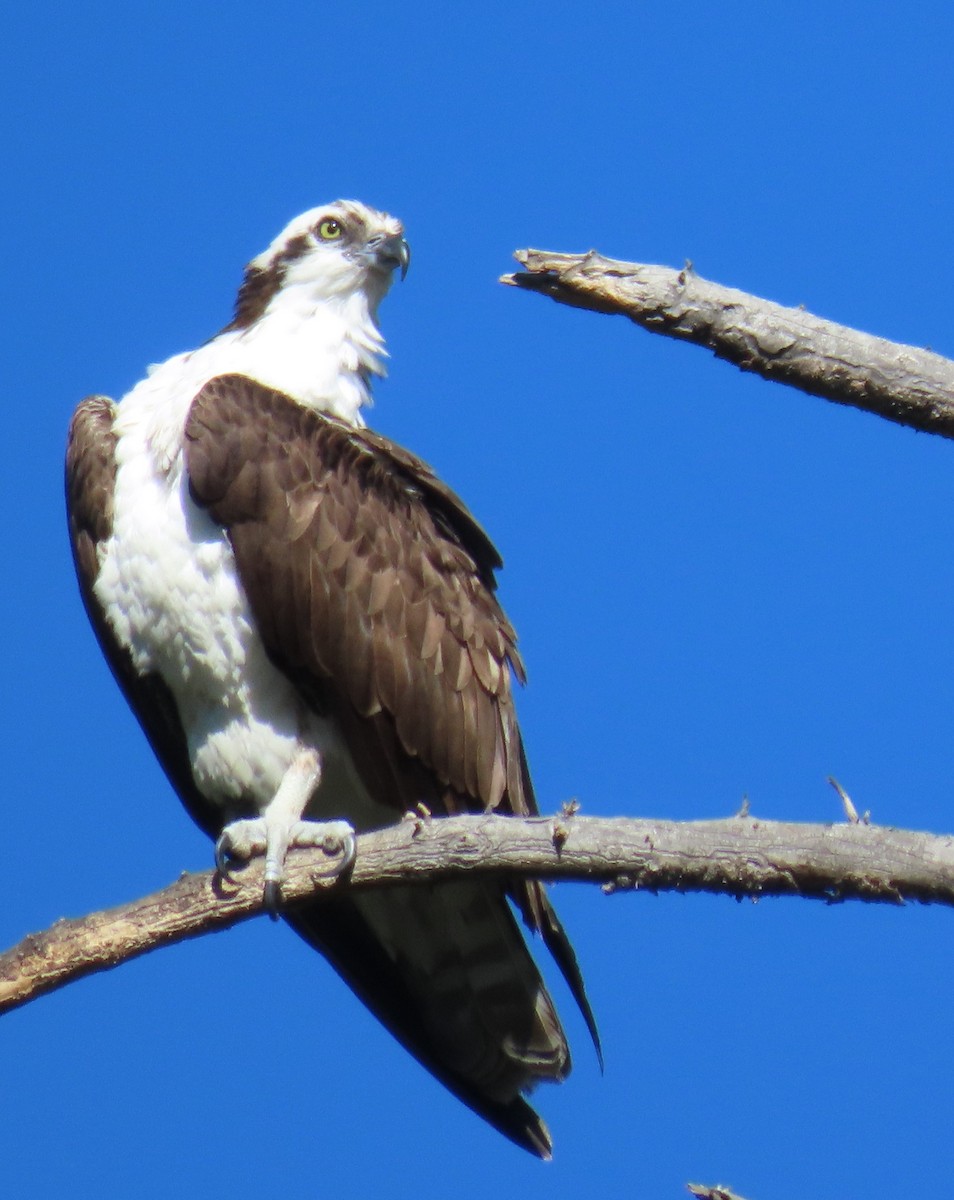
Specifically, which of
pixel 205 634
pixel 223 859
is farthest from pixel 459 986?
pixel 205 634

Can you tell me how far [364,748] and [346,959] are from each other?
0.84m

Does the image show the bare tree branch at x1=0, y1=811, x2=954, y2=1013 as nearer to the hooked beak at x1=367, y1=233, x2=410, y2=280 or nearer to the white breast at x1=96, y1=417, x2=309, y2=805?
the white breast at x1=96, y1=417, x2=309, y2=805

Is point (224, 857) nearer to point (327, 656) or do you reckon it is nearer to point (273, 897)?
point (273, 897)

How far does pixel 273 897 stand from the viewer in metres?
4.07

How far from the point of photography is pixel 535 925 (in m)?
4.65

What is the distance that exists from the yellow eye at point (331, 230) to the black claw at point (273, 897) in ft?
8.58

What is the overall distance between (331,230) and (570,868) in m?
2.98

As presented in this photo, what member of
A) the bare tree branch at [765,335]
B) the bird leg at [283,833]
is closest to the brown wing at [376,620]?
the bird leg at [283,833]

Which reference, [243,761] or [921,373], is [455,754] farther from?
[921,373]

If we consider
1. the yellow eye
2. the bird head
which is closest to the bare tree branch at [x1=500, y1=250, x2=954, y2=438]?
the bird head

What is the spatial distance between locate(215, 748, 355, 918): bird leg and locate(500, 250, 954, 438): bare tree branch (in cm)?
149

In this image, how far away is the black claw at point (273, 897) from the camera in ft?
13.4

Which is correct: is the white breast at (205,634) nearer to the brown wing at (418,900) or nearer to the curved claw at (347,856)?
the brown wing at (418,900)

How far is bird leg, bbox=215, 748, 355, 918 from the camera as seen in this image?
4.09 metres
